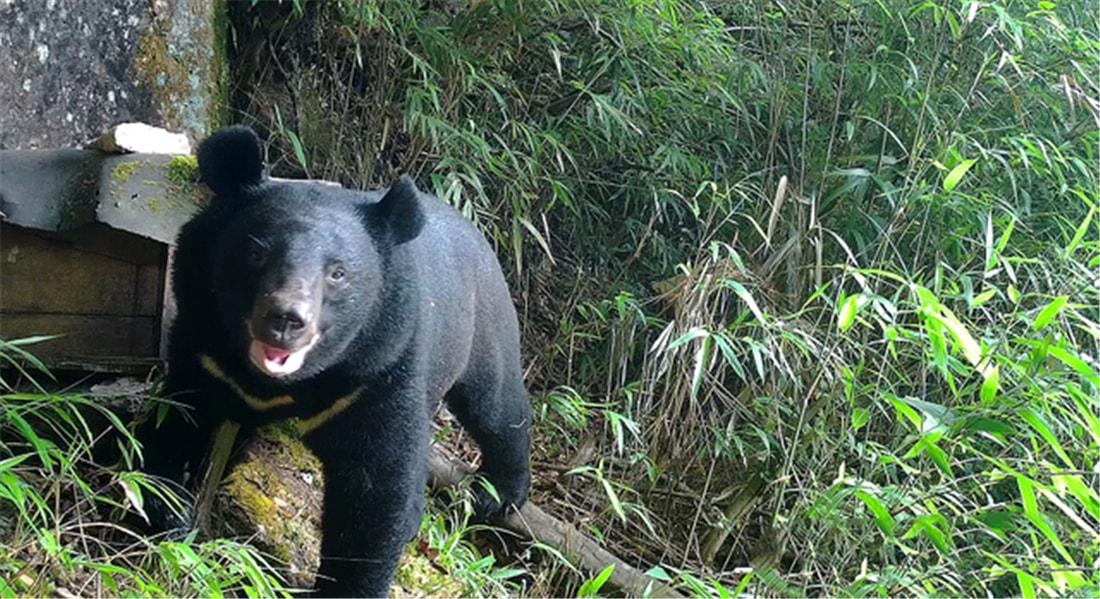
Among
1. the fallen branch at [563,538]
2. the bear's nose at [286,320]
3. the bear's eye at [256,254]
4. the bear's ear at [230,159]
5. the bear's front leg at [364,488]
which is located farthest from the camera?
the fallen branch at [563,538]

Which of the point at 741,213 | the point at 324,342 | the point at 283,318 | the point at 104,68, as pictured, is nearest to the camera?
the point at 283,318

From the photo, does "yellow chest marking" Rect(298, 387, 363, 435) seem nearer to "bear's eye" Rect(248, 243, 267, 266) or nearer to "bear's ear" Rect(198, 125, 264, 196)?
"bear's eye" Rect(248, 243, 267, 266)

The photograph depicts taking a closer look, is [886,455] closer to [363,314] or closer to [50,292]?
[363,314]

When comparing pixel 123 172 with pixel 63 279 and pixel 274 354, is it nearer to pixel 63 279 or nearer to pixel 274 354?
pixel 63 279

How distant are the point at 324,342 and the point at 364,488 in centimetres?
43

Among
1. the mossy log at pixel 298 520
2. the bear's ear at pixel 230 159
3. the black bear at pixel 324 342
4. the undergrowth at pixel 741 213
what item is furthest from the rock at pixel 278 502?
the bear's ear at pixel 230 159

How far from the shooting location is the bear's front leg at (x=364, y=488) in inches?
124

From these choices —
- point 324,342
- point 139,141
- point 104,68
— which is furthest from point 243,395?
point 104,68

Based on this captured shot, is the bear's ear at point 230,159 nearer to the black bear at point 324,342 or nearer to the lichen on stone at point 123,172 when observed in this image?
the black bear at point 324,342

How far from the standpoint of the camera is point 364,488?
3.16 meters

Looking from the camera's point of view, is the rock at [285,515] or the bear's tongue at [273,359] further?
the rock at [285,515]

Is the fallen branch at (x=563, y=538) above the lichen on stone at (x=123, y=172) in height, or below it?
below

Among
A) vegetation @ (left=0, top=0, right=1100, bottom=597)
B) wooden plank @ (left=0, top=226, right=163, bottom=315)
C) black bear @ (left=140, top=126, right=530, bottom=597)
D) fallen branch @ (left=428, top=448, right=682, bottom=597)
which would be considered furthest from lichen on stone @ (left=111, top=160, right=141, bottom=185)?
fallen branch @ (left=428, top=448, right=682, bottom=597)

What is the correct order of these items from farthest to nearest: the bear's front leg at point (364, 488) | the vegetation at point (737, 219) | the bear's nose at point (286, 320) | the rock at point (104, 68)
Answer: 1. the vegetation at point (737, 219)
2. the rock at point (104, 68)
3. the bear's front leg at point (364, 488)
4. the bear's nose at point (286, 320)
